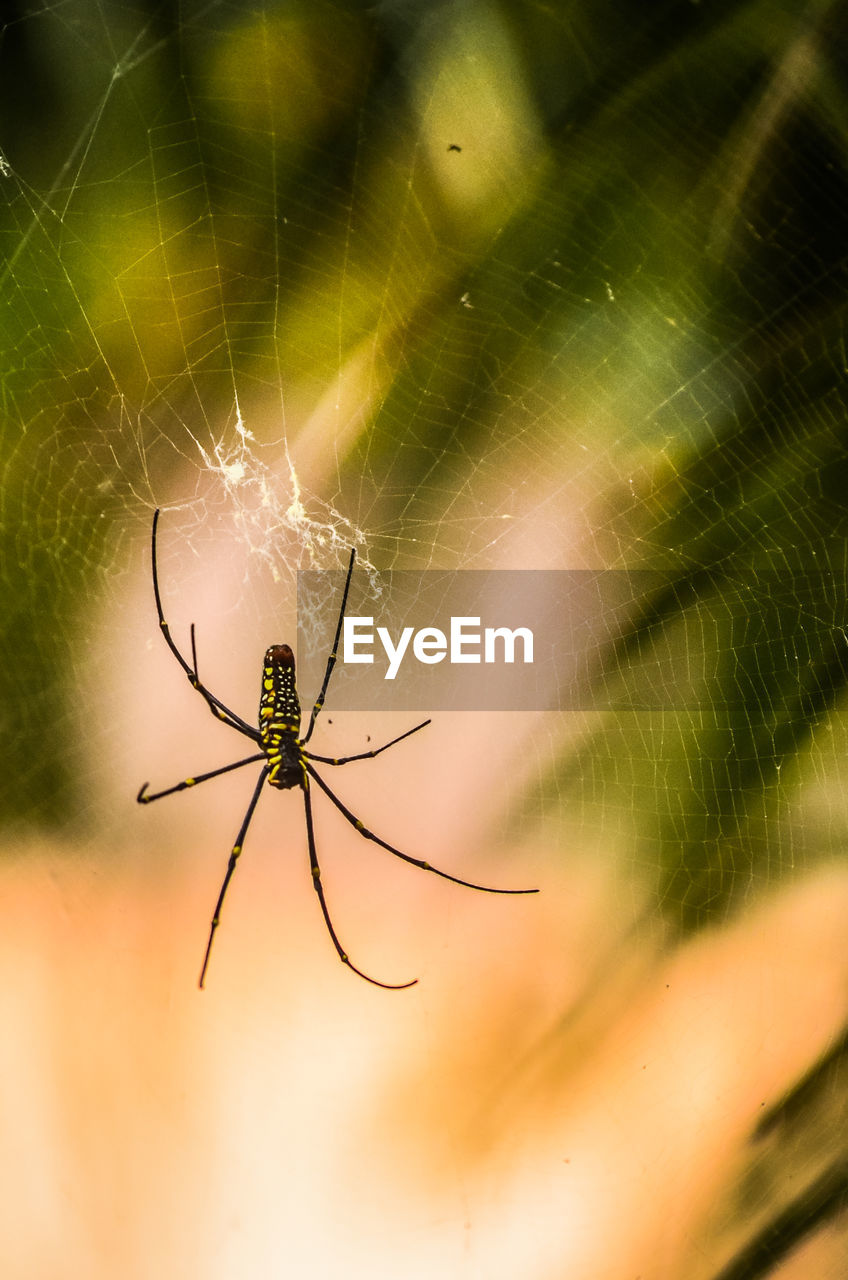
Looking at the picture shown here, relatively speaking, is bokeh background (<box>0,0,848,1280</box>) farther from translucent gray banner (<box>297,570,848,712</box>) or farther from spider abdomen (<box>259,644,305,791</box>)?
spider abdomen (<box>259,644,305,791</box>)

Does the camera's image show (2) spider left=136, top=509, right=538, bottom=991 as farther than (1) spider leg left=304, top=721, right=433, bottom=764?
No

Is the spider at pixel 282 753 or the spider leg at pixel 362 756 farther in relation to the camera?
the spider leg at pixel 362 756

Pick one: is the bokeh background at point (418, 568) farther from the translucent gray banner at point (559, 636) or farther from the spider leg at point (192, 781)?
the spider leg at point (192, 781)

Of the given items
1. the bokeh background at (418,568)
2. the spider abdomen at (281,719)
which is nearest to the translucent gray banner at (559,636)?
the bokeh background at (418,568)

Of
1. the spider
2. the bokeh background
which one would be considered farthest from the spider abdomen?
the bokeh background

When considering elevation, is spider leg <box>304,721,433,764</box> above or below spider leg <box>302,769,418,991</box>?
above

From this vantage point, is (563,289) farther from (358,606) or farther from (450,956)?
(450,956)
